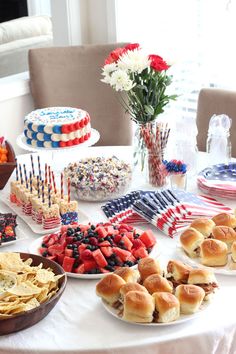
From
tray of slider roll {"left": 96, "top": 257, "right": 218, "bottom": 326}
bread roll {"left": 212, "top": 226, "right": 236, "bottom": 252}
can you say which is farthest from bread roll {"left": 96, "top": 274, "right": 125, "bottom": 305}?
bread roll {"left": 212, "top": 226, "right": 236, "bottom": 252}

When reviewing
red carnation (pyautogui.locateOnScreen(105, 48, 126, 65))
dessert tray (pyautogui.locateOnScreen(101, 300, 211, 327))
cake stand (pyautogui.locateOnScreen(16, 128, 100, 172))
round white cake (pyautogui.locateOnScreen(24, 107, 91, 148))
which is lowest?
dessert tray (pyautogui.locateOnScreen(101, 300, 211, 327))

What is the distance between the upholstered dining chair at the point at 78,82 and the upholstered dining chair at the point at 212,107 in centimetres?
58

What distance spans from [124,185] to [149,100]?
41 cm

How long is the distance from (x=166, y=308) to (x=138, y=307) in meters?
0.07

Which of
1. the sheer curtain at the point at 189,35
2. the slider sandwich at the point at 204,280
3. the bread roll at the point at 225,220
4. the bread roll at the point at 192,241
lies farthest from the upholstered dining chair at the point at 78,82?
the slider sandwich at the point at 204,280

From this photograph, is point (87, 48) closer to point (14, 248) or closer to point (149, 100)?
point (149, 100)

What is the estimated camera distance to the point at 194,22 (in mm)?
3738

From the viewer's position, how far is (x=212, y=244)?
1984 mm

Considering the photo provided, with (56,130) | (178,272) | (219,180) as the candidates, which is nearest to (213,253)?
(178,272)

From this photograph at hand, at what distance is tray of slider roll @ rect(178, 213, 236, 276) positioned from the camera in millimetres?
1971

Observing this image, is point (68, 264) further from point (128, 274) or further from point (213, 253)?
point (213, 253)

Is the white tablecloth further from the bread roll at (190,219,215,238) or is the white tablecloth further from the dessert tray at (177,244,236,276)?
the bread roll at (190,219,215,238)

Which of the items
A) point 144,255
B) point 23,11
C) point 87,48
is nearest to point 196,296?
point 144,255

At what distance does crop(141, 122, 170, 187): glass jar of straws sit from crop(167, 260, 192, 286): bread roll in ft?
2.38
